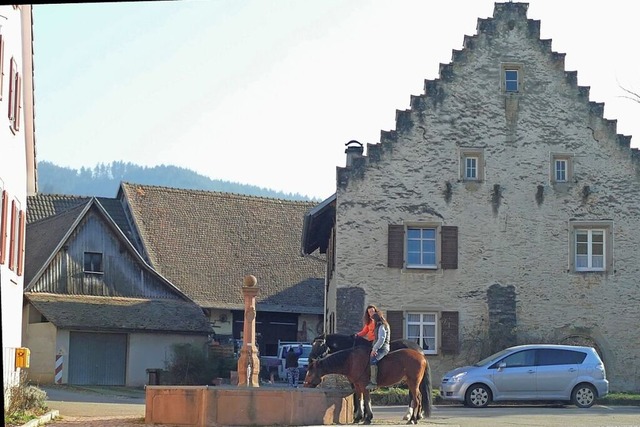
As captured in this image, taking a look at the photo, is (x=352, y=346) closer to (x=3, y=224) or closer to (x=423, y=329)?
(x=3, y=224)

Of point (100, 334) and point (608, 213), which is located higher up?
point (608, 213)

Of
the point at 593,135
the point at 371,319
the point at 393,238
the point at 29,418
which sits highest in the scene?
the point at 593,135

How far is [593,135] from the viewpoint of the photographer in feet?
121

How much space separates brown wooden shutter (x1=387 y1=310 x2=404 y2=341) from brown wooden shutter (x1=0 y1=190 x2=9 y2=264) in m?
16.4

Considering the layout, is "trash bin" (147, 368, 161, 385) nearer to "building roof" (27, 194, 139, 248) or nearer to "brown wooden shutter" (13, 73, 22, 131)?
"brown wooden shutter" (13, 73, 22, 131)

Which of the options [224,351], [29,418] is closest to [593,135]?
[224,351]

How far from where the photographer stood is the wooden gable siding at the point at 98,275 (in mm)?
42031

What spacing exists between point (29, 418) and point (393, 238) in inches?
781

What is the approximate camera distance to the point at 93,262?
42.8 meters

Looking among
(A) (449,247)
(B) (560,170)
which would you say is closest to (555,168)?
(B) (560,170)

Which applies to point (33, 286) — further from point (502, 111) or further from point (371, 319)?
point (371, 319)

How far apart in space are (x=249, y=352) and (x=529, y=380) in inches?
379

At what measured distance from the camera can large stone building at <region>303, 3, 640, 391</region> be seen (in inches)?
1423

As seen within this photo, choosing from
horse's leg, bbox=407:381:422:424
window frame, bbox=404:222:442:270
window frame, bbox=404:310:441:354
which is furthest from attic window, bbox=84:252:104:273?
horse's leg, bbox=407:381:422:424
